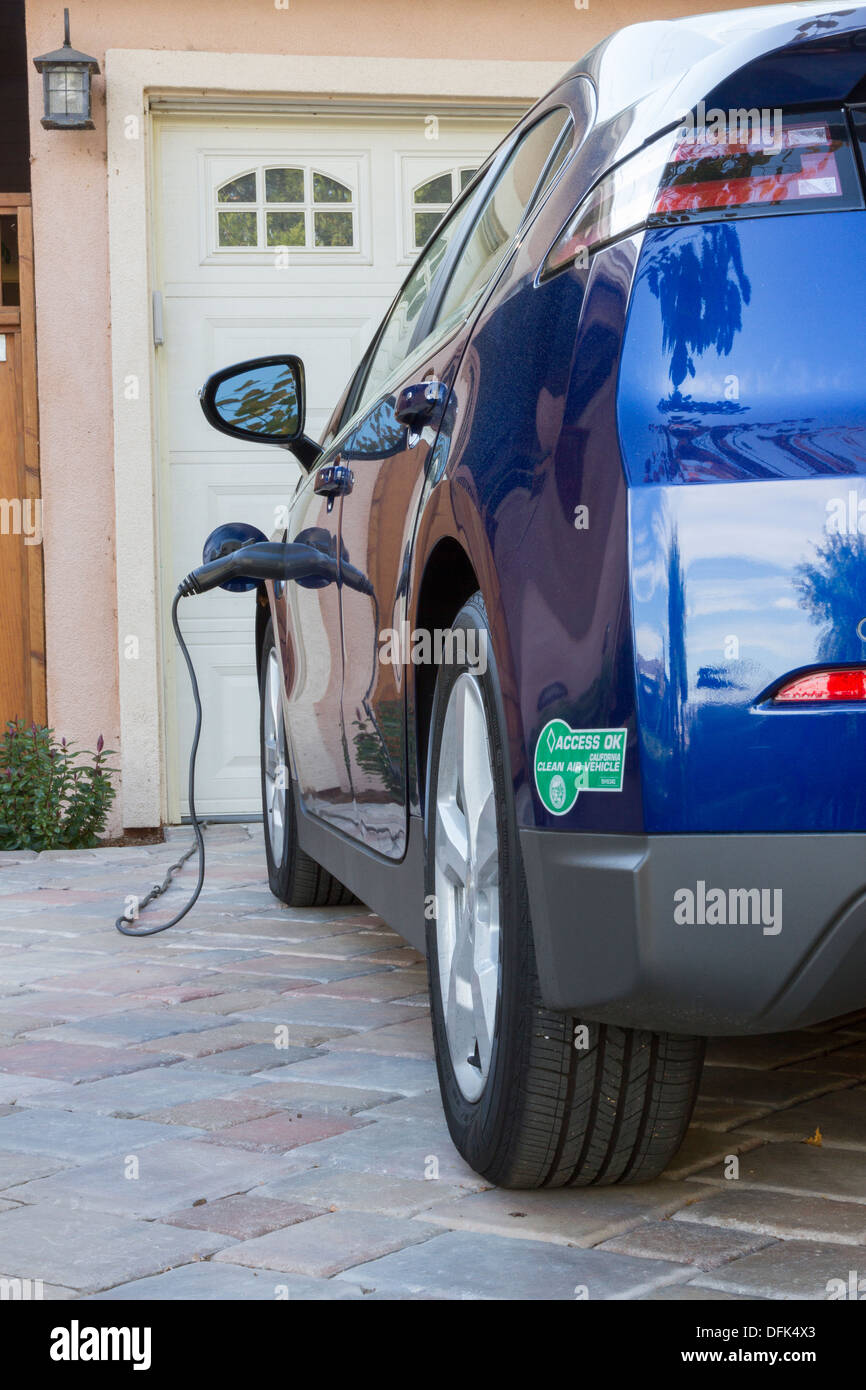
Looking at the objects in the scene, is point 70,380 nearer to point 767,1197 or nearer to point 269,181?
point 269,181

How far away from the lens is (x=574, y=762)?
180 cm

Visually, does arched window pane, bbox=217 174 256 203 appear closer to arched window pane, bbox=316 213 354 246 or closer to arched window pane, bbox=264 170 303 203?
arched window pane, bbox=264 170 303 203

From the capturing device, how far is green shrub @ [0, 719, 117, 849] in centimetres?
644

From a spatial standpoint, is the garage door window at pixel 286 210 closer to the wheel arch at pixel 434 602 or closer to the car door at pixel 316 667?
the car door at pixel 316 667

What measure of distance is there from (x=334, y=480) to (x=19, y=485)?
4067mm

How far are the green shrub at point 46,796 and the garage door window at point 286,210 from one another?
92.3 inches

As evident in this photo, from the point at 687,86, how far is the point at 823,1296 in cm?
138

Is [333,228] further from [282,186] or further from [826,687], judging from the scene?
[826,687]

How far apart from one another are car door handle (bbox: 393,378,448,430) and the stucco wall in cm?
439

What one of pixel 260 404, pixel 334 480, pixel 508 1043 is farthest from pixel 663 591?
pixel 260 404

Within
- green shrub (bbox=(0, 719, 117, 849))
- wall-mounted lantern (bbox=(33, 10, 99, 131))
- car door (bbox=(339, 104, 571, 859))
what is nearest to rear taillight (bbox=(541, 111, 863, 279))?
car door (bbox=(339, 104, 571, 859))

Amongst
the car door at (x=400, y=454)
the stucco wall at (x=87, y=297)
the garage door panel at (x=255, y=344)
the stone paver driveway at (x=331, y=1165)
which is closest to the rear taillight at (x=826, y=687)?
the stone paver driveway at (x=331, y=1165)

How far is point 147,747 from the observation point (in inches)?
268

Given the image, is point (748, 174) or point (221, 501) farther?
point (221, 501)
